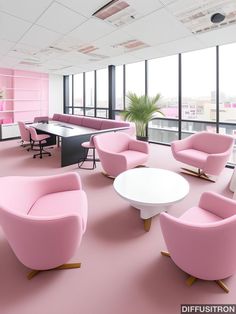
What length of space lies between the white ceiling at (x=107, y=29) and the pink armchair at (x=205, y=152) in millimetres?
1895

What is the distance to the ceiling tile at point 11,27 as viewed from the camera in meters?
3.37

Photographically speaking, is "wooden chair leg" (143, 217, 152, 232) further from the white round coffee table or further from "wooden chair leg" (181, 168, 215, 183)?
"wooden chair leg" (181, 168, 215, 183)

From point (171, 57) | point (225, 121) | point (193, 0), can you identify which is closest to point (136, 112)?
point (171, 57)

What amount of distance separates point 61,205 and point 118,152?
2.22 meters

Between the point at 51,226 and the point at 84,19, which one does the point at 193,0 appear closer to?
the point at 84,19

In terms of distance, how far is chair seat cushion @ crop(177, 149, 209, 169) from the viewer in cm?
355

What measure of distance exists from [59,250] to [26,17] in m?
3.43

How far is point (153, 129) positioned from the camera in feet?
22.5

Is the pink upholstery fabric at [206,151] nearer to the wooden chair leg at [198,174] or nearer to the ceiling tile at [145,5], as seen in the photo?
the wooden chair leg at [198,174]

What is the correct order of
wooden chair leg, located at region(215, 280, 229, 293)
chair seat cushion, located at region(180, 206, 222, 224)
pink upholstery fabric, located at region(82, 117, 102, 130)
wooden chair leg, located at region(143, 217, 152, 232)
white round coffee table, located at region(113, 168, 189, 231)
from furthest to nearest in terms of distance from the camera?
pink upholstery fabric, located at region(82, 117, 102, 130)
wooden chair leg, located at region(143, 217, 152, 232)
white round coffee table, located at region(113, 168, 189, 231)
chair seat cushion, located at region(180, 206, 222, 224)
wooden chair leg, located at region(215, 280, 229, 293)

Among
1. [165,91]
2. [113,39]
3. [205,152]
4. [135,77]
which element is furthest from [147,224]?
[135,77]

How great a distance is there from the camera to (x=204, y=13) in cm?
314

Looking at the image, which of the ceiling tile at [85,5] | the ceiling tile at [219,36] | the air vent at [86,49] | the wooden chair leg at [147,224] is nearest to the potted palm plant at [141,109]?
the air vent at [86,49]

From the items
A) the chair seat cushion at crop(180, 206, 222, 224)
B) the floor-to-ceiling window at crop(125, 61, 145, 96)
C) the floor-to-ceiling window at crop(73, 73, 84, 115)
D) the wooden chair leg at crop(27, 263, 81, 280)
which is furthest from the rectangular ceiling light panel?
the floor-to-ceiling window at crop(73, 73, 84, 115)
